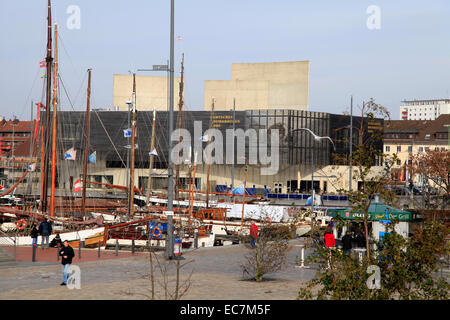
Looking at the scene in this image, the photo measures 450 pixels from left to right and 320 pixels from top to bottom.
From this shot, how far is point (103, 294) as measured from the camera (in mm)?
17141

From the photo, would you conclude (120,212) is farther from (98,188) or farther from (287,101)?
(287,101)

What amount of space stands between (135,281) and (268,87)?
286 feet

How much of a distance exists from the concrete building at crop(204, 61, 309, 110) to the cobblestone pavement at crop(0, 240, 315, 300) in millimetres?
79265

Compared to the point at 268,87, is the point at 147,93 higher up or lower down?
lower down

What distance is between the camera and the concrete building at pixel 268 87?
103750mm

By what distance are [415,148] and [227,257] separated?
98.3 metres

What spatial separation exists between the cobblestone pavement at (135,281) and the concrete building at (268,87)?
260ft

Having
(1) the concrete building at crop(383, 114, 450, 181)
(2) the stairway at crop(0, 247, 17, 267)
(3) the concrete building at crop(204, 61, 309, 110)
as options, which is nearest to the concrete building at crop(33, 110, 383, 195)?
(3) the concrete building at crop(204, 61, 309, 110)

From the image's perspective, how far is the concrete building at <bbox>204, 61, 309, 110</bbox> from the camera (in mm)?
103750

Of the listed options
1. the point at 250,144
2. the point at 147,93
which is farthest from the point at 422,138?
the point at 147,93

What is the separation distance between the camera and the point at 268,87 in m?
105

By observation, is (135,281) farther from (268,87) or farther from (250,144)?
(268,87)
